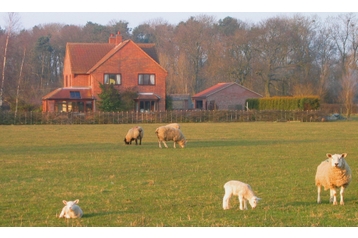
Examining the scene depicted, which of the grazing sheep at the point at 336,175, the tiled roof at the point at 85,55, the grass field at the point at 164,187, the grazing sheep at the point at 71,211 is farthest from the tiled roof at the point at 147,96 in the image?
the grazing sheep at the point at 71,211

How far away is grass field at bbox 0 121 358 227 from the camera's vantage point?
33.4 ft

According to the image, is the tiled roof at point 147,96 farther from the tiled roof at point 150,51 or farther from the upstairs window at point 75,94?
the upstairs window at point 75,94

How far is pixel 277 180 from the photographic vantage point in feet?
50.2

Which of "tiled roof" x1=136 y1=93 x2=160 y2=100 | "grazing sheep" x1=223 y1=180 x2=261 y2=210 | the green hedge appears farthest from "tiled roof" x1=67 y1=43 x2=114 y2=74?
"grazing sheep" x1=223 y1=180 x2=261 y2=210

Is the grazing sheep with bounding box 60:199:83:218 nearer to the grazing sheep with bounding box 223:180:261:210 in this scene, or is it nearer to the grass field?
the grass field

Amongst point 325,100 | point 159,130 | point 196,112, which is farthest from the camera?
point 325,100

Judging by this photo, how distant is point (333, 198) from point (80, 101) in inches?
2231

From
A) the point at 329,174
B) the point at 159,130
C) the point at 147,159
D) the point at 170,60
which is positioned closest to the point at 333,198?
the point at 329,174

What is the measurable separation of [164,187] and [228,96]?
63.6 meters

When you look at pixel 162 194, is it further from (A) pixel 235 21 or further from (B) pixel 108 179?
(A) pixel 235 21

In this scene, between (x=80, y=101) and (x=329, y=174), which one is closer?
(x=329, y=174)

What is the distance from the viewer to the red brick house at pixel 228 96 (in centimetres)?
7688

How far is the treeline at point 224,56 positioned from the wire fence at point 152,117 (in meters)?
8.19

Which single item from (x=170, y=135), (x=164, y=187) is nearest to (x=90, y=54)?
(x=170, y=135)
